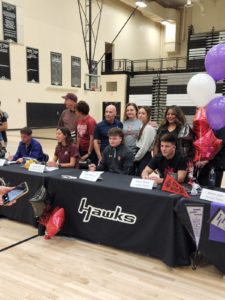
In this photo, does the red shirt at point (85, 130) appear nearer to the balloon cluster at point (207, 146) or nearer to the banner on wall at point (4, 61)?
the balloon cluster at point (207, 146)

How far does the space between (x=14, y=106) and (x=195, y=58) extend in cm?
866

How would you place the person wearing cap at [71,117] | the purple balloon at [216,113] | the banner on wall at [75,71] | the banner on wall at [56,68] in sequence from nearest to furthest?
the purple balloon at [216,113], the person wearing cap at [71,117], the banner on wall at [56,68], the banner on wall at [75,71]

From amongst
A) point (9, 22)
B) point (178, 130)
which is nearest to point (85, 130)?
point (178, 130)

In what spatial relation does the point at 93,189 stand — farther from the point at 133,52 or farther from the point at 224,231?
the point at 133,52

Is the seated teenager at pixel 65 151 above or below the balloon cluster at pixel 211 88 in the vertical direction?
below

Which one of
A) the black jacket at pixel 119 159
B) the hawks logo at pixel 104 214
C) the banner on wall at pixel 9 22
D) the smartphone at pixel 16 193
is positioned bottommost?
the hawks logo at pixel 104 214

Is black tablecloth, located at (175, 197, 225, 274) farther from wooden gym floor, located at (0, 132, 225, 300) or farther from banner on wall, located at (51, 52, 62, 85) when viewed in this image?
banner on wall, located at (51, 52, 62, 85)

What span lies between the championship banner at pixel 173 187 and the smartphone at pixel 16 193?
4.33ft

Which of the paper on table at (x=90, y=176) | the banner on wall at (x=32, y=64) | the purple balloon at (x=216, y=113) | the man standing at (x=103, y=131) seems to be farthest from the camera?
the banner on wall at (x=32, y=64)

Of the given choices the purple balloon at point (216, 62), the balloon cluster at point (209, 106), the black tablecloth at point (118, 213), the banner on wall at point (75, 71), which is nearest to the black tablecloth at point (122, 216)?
the black tablecloth at point (118, 213)

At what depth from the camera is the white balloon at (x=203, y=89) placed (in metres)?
2.69

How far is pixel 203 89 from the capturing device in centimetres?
269

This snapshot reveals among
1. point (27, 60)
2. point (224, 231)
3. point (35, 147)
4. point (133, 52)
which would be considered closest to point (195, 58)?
point (133, 52)

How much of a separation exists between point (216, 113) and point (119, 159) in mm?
1023
